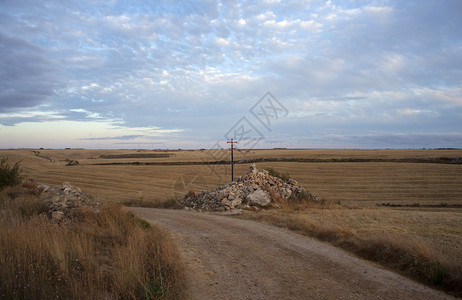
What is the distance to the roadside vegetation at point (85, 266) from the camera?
179 inches

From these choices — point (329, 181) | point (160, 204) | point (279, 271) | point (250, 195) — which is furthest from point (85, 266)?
point (329, 181)

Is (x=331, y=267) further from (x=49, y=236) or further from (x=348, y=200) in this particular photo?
(x=348, y=200)

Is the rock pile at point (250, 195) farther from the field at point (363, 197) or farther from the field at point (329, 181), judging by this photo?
the field at point (329, 181)

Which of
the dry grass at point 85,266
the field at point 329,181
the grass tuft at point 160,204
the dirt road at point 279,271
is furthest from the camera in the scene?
the field at point 329,181

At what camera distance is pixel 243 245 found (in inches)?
339

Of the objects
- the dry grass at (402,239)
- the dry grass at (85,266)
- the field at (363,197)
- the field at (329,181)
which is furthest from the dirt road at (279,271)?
the field at (329,181)

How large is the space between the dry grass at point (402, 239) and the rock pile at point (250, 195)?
2.46 metres

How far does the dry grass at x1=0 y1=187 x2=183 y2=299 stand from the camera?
4559mm

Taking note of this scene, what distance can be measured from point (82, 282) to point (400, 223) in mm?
11853

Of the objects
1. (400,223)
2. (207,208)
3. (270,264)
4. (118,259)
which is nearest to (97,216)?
(118,259)

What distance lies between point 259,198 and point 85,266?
41.1 ft

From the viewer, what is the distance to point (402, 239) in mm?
8102

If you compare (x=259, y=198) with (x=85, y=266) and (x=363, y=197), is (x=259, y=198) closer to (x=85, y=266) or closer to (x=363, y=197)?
(x=85, y=266)

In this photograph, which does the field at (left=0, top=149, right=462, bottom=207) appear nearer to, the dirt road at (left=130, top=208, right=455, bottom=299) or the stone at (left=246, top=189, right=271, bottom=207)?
the stone at (left=246, top=189, right=271, bottom=207)
